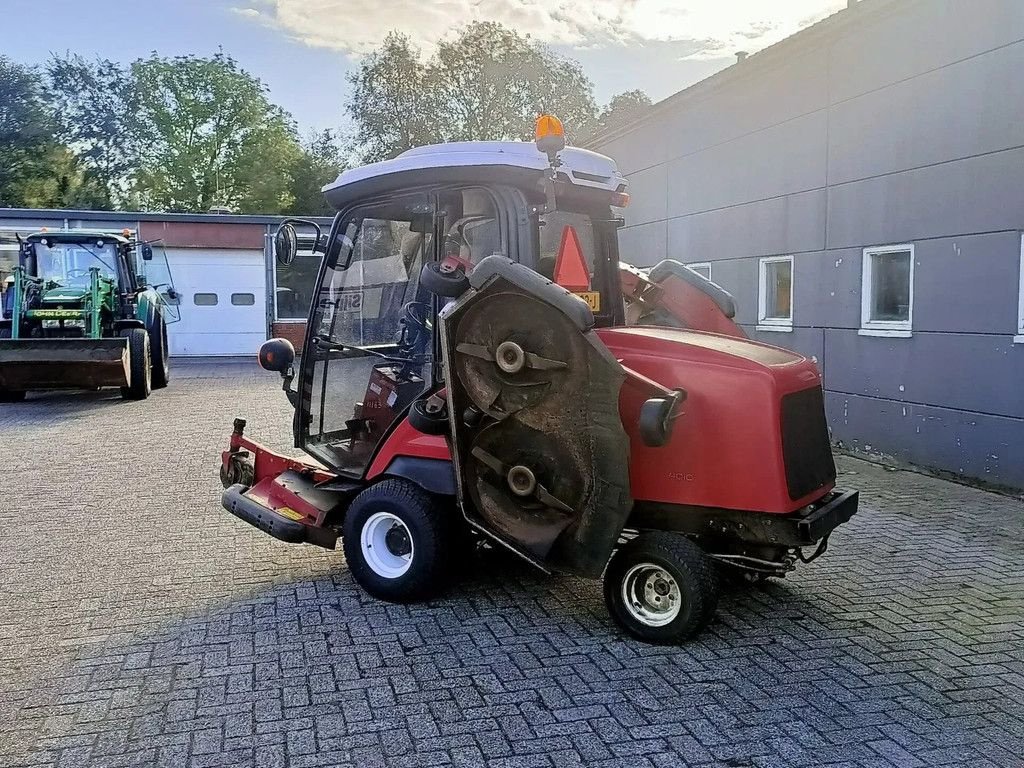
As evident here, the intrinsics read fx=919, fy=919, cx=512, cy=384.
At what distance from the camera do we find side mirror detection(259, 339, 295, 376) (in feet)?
18.5

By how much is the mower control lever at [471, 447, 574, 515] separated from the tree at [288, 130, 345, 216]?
40.8 metres

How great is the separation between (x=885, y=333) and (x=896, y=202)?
121 centimetres

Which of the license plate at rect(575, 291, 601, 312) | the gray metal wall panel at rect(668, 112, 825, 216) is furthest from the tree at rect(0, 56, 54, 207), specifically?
the license plate at rect(575, 291, 601, 312)

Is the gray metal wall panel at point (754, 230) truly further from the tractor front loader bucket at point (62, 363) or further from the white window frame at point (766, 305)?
the tractor front loader bucket at point (62, 363)

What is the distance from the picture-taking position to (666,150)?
12289mm

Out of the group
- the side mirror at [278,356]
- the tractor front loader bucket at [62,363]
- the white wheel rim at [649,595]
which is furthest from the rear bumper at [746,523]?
the tractor front loader bucket at [62,363]

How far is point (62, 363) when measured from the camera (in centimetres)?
1327

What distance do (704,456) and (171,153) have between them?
4811 cm

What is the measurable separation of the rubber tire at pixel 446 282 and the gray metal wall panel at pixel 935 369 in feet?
17.1

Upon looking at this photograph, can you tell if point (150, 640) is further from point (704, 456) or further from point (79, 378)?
point (79, 378)

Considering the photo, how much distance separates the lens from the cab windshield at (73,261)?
14938mm

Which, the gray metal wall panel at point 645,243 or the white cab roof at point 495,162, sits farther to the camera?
the gray metal wall panel at point 645,243

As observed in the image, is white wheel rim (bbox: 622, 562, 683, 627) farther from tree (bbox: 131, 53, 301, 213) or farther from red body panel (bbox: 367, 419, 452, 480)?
tree (bbox: 131, 53, 301, 213)

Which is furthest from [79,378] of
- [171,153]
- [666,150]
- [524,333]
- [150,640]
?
[171,153]
